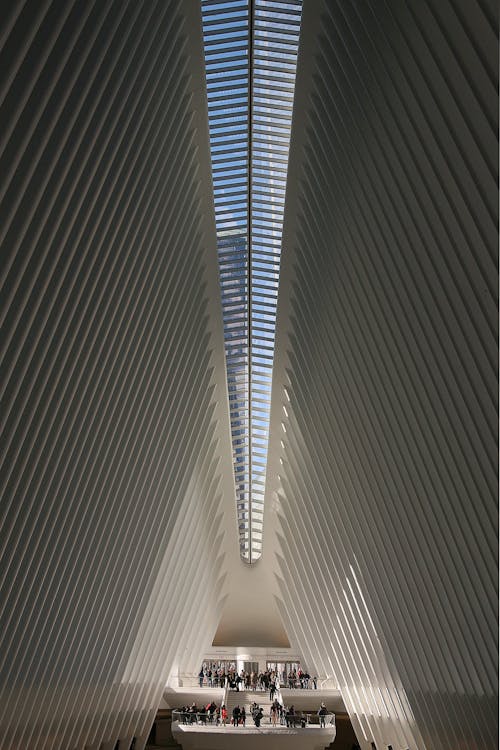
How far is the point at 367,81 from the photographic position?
1180cm

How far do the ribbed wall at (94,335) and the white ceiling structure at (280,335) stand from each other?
6cm

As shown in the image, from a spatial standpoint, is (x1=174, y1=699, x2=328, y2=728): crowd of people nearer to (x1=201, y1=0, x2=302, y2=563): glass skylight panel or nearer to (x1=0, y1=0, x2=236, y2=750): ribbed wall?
(x1=0, y1=0, x2=236, y2=750): ribbed wall

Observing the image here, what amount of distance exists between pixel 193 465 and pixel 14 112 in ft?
58.1

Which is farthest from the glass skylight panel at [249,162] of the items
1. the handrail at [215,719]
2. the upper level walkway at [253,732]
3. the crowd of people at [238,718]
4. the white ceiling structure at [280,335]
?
the upper level walkway at [253,732]

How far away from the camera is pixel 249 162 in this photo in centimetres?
1702

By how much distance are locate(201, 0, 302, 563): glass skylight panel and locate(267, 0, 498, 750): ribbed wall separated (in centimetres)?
47

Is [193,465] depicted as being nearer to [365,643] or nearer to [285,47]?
[365,643]

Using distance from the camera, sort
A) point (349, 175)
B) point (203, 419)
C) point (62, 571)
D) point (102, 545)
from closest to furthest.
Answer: point (349, 175), point (62, 571), point (102, 545), point (203, 419)

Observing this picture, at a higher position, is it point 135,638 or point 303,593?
point 303,593

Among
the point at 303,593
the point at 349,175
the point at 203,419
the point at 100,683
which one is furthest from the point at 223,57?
the point at 303,593

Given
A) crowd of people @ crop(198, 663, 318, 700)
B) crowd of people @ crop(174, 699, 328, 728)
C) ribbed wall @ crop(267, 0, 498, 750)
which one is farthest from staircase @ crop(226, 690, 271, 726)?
ribbed wall @ crop(267, 0, 498, 750)

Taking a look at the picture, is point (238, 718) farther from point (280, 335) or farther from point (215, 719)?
point (280, 335)

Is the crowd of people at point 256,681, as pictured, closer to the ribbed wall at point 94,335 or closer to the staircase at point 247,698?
the staircase at point 247,698

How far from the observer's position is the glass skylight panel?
13461mm
